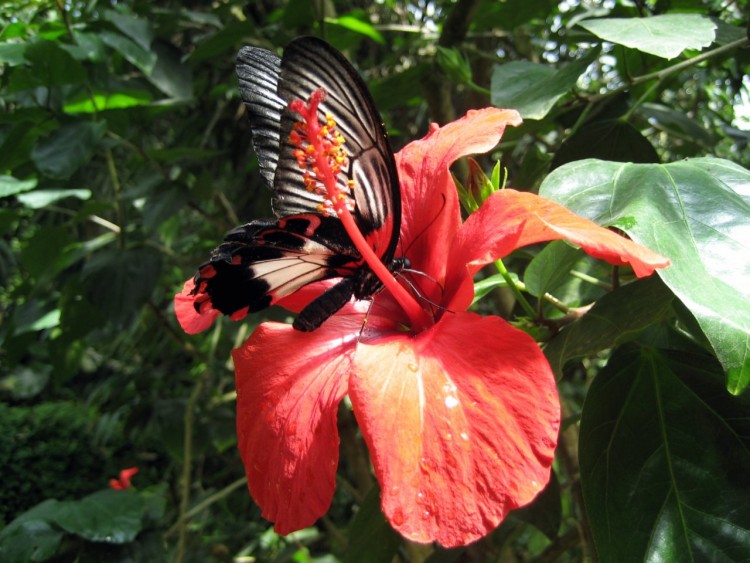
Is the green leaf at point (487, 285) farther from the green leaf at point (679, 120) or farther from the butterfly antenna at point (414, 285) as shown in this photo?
the green leaf at point (679, 120)

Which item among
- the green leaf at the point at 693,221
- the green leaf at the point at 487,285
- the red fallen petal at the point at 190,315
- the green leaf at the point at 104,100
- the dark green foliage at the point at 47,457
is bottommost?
the dark green foliage at the point at 47,457

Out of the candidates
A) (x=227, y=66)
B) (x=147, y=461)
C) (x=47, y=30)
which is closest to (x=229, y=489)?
(x=47, y=30)

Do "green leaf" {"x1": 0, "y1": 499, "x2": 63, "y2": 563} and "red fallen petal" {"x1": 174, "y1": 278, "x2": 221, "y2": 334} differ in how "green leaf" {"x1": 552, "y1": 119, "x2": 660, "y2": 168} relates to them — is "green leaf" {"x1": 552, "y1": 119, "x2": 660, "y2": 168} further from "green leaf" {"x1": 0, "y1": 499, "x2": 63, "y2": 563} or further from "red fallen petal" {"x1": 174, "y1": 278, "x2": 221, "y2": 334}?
"green leaf" {"x1": 0, "y1": 499, "x2": 63, "y2": 563}

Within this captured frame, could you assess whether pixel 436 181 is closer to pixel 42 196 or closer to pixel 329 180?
pixel 329 180

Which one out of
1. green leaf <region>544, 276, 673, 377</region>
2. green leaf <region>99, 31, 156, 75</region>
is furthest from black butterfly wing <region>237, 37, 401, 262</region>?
green leaf <region>99, 31, 156, 75</region>

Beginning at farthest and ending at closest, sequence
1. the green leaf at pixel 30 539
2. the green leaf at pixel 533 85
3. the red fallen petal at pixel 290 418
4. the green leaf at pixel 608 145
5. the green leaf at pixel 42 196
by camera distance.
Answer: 1. the green leaf at pixel 42 196
2. the green leaf at pixel 30 539
3. the green leaf at pixel 608 145
4. the green leaf at pixel 533 85
5. the red fallen petal at pixel 290 418

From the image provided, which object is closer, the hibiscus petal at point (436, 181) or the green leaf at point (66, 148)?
the hibiscus petal at point (436, 181)

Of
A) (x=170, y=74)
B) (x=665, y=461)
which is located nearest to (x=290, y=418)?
(x=665, y=461)

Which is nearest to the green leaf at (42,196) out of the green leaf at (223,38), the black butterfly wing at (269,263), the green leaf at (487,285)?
the green leaf at (223,38)

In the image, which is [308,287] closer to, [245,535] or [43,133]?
[43,133]
